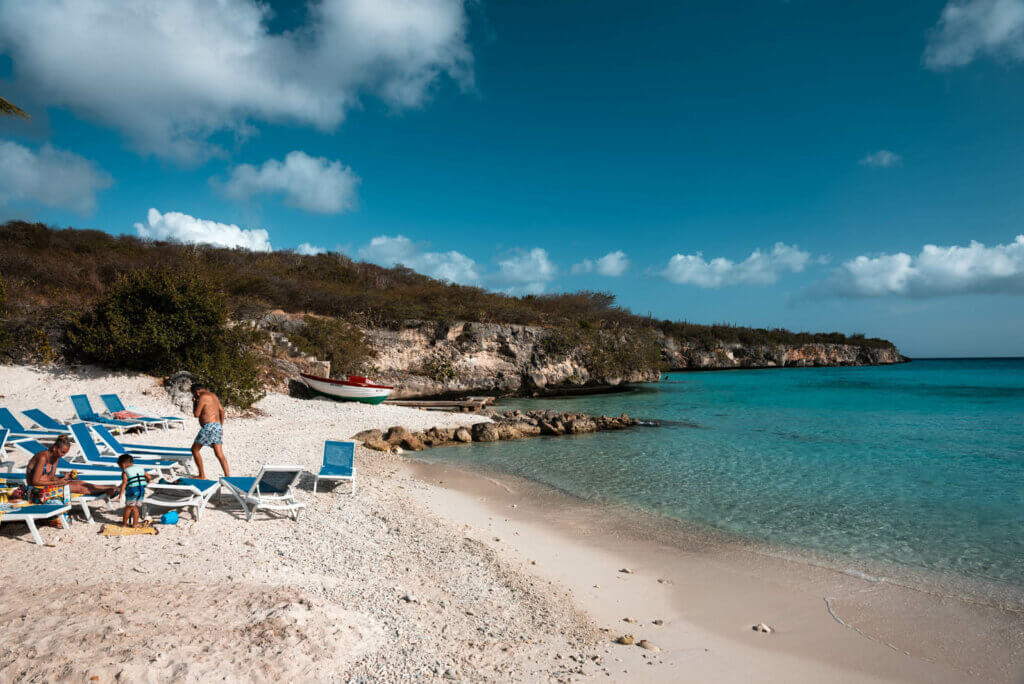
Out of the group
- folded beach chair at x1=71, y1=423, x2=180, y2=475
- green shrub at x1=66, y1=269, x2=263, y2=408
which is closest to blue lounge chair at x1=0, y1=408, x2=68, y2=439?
folded beach chair at x1=71, y1=423, x2=180, y2=475

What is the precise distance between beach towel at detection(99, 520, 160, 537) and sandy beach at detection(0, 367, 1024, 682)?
0.36ft

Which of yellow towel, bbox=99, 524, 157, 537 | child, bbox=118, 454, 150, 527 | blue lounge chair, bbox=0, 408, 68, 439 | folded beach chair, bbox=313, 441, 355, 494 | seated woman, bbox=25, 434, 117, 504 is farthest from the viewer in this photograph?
blue lounge chair, bbox=0, 408, 68, 439

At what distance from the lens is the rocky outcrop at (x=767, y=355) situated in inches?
2724

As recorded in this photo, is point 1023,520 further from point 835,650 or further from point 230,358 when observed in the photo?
point 230,358

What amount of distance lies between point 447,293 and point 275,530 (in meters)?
31.9

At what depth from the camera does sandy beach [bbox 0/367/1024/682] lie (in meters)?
3.61

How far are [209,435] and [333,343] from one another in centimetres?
1828

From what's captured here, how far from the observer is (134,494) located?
238 inches

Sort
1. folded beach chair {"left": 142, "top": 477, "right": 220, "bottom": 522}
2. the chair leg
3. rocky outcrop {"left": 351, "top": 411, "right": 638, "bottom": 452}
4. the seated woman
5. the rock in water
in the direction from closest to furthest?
the chair leg → the seated woman → folded beach chair {"left": 142, "top": 477, "right": 220, "bottom": 522} → rocky outcrop {"left": 351, "top": 411, "right": 638, "bottom": 452} → the rock in water

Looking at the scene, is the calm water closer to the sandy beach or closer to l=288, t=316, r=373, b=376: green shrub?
the sandy beach

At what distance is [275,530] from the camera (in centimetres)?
627

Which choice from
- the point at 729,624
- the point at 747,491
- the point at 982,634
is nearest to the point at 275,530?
the point at 729,624

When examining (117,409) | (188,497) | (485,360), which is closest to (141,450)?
(188,497)

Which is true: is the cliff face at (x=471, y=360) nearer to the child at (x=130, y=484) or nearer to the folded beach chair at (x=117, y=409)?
the folded beach chair at (x=117, y=409)
